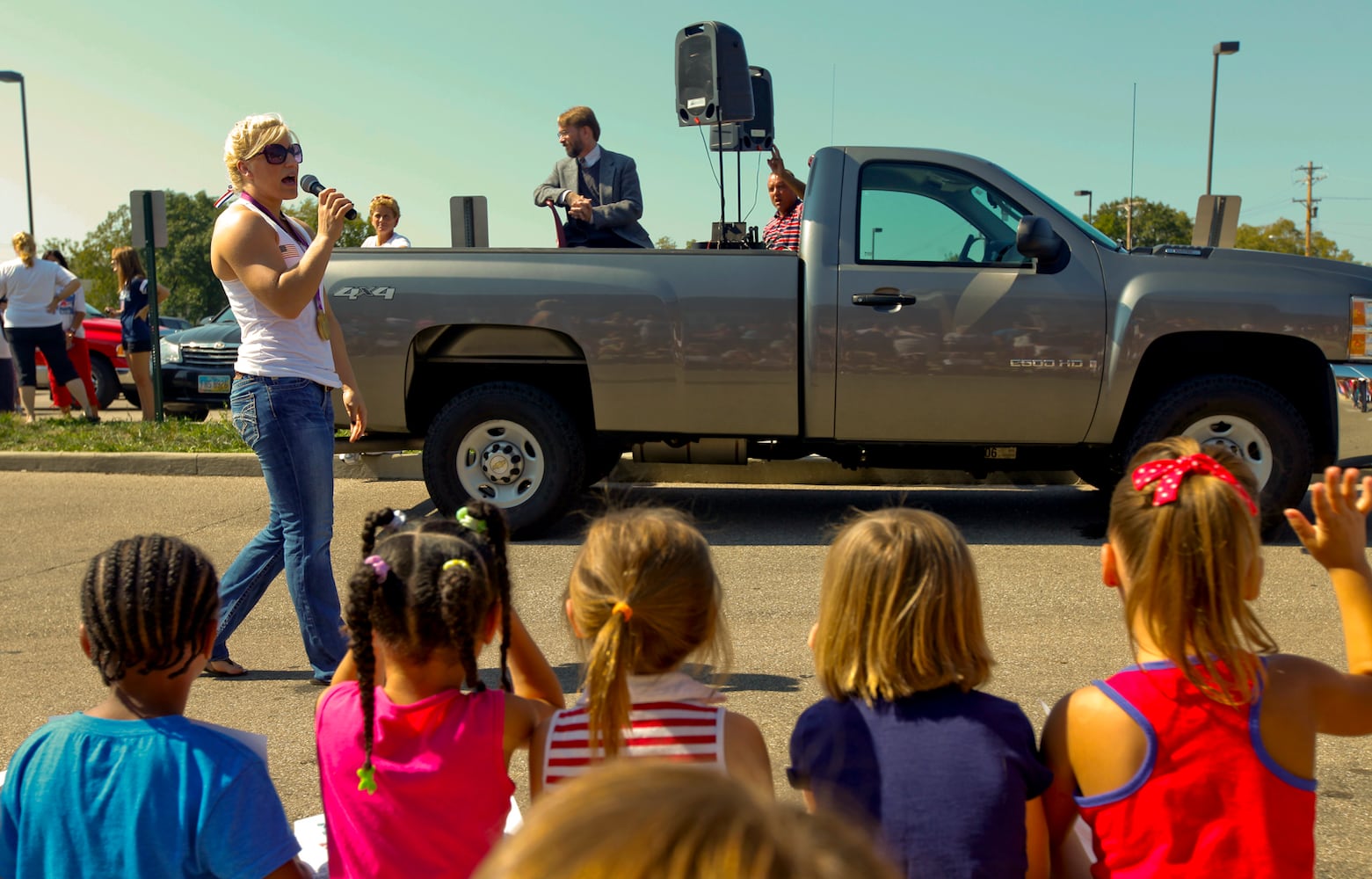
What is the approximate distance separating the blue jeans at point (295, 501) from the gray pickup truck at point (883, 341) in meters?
2.52

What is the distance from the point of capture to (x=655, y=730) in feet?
6.95

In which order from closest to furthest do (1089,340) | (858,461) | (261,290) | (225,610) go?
(261,290), (225,610), (1089,340), (858,461)

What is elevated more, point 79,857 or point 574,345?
point 574,345

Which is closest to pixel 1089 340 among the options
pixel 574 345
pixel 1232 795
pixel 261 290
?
pixel 574 345

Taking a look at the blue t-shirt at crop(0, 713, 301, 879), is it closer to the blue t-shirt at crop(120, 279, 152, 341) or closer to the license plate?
the blue t-shirt at crop(120, 279, 152, 341)

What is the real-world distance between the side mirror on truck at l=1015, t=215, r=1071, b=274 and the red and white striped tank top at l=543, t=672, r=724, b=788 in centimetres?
453

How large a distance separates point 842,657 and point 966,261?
4.81 m

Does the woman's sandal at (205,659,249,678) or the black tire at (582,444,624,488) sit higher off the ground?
the black tire at (582,444,624,488)

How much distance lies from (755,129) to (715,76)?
0.91 meters

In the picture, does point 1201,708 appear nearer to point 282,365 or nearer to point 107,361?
point 282,365

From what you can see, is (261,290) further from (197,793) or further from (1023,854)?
(1023,854)

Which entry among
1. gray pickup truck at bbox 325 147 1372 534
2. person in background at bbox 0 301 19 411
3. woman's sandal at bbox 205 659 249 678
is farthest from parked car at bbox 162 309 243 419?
woman's sandal at bbox 205 659 249 678

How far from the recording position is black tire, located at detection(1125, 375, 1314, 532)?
6.40 m

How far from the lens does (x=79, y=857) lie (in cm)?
188
